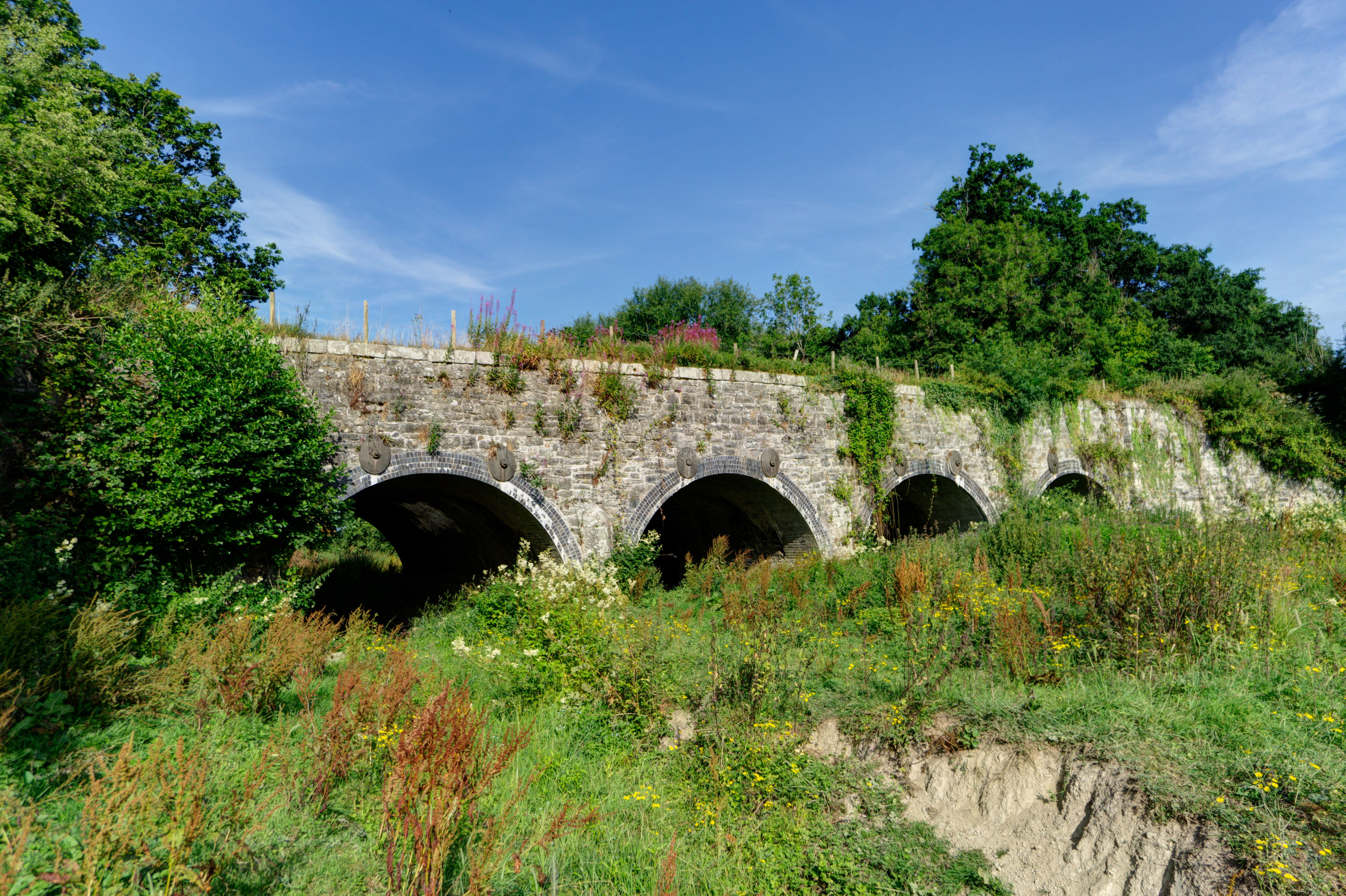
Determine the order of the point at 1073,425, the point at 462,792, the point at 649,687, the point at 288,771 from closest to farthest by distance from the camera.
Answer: the point at 462,792
the point at 288,771
the point at 649,687
the point at 1073,425

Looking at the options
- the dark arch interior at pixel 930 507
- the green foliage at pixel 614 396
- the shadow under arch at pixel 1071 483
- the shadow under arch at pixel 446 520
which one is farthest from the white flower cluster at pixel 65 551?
the shadow under arch at pixel 1071 483

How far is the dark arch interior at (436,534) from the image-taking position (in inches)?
405

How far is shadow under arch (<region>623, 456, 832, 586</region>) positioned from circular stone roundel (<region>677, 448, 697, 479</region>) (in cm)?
6

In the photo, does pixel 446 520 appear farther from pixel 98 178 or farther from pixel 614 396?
pixel 98 178

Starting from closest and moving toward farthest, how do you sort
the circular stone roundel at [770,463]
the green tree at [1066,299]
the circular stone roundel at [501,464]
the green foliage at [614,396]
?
1. the circular stone roundel at [501,464]
2. the green foliage at [614,396]
3. the circular stone roundel at [770,463]
4. the green tree at [1066,299]

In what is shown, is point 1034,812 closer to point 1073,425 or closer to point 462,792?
point 462,792

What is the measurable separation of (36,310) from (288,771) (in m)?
5.70

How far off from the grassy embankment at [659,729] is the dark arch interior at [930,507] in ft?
20.5

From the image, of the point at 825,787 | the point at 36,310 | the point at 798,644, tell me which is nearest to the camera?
the point at 825,787

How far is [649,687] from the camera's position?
563 cm

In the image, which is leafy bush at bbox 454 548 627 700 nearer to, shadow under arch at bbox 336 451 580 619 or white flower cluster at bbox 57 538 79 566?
shadow under arch at bbox 336 451 580 619

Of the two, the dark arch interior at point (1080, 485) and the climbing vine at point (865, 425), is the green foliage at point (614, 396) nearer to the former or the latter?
the climbing vine at point (865, 425)

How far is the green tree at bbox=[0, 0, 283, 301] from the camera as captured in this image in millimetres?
10078

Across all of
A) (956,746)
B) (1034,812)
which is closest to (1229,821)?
(1034,812)
